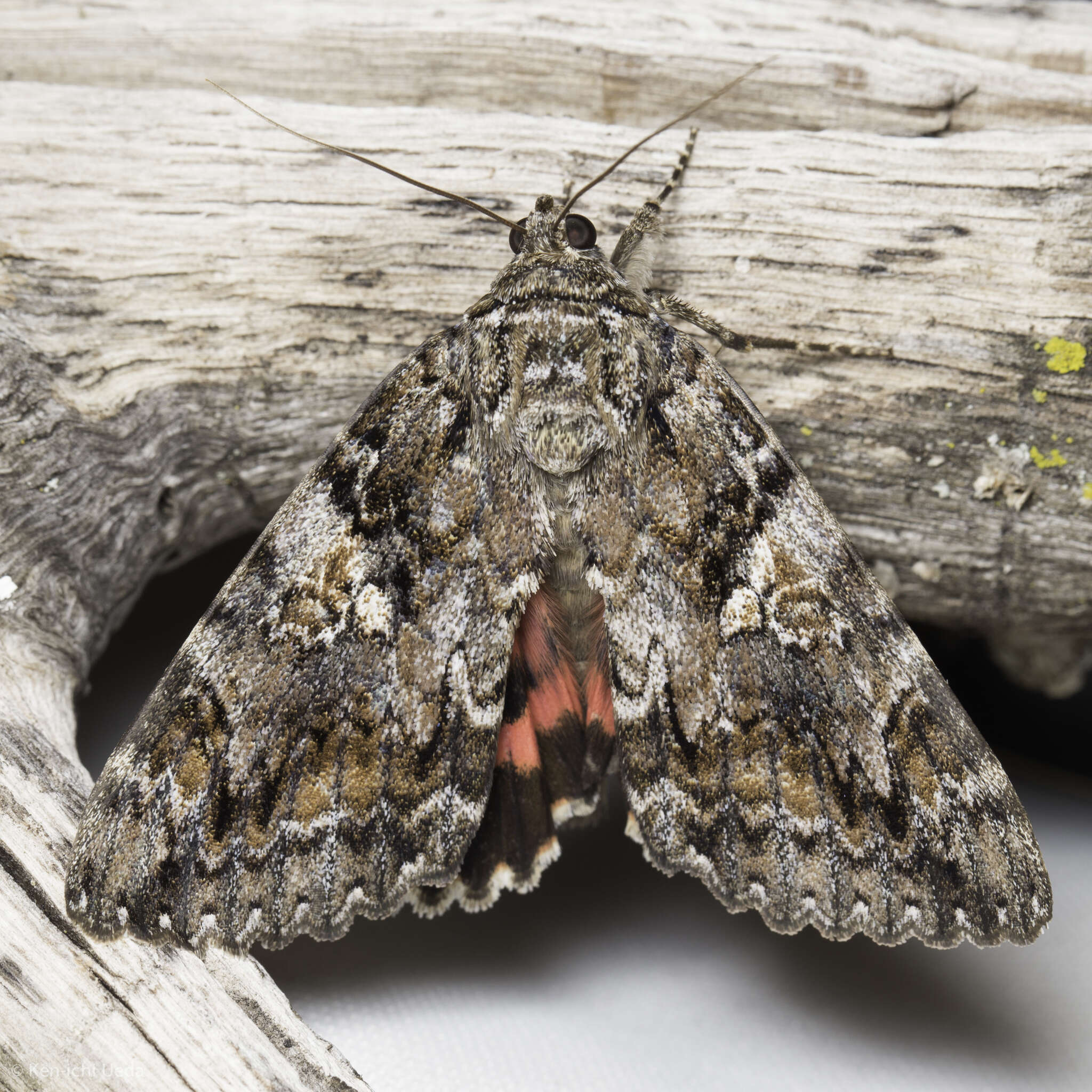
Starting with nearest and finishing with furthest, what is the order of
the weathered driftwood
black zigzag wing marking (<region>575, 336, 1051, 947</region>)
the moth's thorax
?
black zigzag wing marking (<region>575, 336, 1051, 947</region>) < the moth's thorax < the weathered driftwood

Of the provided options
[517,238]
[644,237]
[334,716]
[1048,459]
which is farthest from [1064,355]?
[334,716]

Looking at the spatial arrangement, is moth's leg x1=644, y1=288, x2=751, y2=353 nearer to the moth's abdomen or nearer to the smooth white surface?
the moth's abdomen

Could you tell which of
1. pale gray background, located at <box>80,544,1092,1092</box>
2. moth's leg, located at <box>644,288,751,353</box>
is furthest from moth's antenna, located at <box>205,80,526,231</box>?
pale gray background, located at <box>80,544,1092,1092</box>

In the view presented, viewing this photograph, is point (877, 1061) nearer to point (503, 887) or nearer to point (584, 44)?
point (503, 887)

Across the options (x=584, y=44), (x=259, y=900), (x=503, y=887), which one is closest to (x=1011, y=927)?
(x=503, y=887)

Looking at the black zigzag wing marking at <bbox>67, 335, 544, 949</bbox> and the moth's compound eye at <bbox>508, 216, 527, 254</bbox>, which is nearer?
the black zigzag wing marking at <bbox>67, 335, 544, 949</bbox>

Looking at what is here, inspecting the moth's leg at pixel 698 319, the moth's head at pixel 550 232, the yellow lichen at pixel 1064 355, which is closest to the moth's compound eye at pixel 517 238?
the moth's head at pixel 550 232
